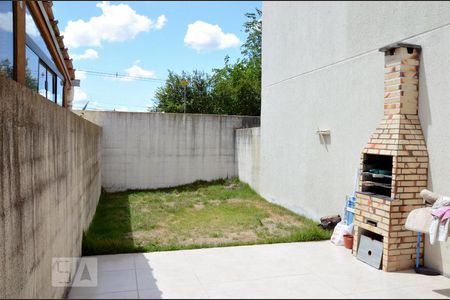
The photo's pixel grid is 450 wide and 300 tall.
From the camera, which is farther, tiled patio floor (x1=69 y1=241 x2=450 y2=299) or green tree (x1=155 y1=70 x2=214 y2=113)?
green tree (x1=155 y1=70 x2=214 y2=113)

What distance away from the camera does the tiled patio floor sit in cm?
355

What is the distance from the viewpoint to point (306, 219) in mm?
7113

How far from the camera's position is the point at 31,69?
330cm

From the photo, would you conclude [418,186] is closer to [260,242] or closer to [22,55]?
[260,242]

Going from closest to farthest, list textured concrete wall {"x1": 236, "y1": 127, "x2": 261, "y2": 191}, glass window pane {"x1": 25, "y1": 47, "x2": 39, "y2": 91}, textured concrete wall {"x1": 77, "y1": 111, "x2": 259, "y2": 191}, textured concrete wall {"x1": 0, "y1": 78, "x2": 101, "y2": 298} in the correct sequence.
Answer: textured concrete wall {"x1": 0, "y1": 78, "x2": 101, "y2": 298}, glass window pane {"x1": 25, "y1": 47, "x2": 39, "y2": 91}, textured concrete wall {"x1": 236, "y1": 127, "x2": 261, "y2": 191}, textured concrete wall {"x1": 77, "y1": 111, "x2": 259, "y2": 191}

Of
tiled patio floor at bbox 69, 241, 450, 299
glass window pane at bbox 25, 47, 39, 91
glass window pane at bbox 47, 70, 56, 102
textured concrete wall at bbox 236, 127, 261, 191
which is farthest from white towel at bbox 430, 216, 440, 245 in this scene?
textured concrete wall at bbox 236, 127, 261, 191

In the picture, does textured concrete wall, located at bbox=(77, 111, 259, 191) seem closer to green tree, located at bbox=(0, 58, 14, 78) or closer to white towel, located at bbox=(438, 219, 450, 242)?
green tree, located at bbox=(0, 58, 14, 78)

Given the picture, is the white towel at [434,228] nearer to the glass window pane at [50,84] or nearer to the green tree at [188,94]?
the glass window pane at [50,84]

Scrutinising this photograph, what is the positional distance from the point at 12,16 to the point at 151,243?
3.76 meters

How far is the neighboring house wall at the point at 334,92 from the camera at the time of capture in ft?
13.7

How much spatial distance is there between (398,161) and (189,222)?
4.13 m

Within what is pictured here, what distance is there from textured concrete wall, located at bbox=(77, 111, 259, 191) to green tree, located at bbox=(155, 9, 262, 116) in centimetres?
622

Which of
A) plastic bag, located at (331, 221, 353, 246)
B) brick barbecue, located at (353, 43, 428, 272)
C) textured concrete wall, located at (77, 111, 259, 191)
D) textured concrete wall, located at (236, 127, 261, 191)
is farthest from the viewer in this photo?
textured concrete wall, located at (77, 111, 259, 191)

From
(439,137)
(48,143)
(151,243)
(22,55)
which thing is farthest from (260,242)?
(22,55)
